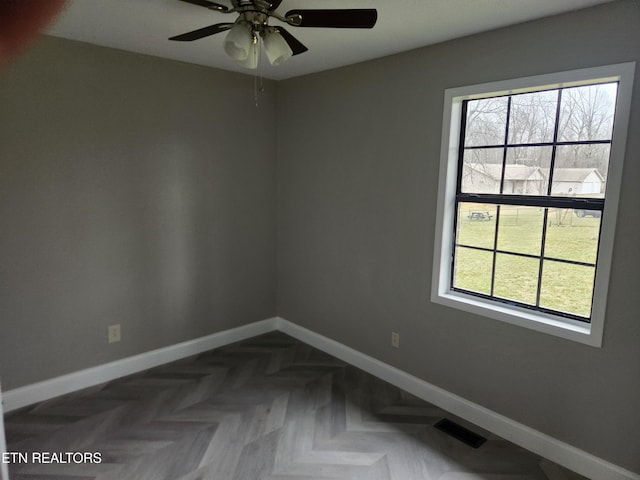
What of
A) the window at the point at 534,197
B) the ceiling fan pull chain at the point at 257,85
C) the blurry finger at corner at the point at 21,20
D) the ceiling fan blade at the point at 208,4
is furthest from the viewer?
the ceiling fan pull chain at the point at 257,85

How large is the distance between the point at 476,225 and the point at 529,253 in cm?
34

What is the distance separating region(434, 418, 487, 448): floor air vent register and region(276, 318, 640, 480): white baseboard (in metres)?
0.10

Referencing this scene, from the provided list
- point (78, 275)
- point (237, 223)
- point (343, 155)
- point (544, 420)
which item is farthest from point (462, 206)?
point (78, 275)

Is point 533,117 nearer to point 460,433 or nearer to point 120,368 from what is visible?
point 460,433

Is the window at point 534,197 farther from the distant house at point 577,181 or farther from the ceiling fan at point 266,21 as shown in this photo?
the ceiling fan at point 266,21

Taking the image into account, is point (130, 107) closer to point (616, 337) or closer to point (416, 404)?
point (416, 404)

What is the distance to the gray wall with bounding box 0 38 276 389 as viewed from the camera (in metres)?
2.47

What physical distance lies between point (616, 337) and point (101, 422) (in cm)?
280

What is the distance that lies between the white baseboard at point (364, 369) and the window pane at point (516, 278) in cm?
70

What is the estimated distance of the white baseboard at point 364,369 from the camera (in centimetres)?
208

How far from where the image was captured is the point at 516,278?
2354mm

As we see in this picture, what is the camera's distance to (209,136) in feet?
10.5

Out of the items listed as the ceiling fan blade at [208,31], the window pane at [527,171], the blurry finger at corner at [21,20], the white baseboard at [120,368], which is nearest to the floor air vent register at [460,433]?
the window pane at [527,171]

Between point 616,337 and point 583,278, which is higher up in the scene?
point 583,278
